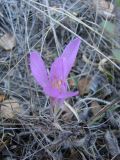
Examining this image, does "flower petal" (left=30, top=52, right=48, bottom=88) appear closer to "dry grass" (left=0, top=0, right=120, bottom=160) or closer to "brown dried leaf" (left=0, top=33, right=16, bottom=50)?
"dry grass" (left=0, top=0, right=120, bottom=160)

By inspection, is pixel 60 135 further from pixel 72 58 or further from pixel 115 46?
pixel 115 46

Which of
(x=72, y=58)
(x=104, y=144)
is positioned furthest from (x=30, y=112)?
(x=72, y=58)

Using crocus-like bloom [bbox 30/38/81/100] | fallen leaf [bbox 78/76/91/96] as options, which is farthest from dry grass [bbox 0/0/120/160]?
crocus-like bloom [bbox 30/38/81/100]

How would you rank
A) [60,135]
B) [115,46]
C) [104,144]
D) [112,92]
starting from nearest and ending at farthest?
[60,135]
[104,144]
[112,92]
[115,46]

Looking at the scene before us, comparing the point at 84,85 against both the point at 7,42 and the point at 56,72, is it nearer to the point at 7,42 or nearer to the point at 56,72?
the point at 7,42

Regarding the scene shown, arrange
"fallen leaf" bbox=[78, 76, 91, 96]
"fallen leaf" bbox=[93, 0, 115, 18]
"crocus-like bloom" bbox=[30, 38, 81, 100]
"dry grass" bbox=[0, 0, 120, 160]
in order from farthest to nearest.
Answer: "fallen leaf" bbox=[93, 0, 115, 18], "fallen leaf" bbox=[78, 76, 91, 96], "dry grass" bbox=[0, 0, 120, 160], "crocus-like bloom" bbox=[30, 38, 81, 100]

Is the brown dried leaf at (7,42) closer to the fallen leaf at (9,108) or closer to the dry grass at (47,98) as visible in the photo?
the dry grass at (47,98)
